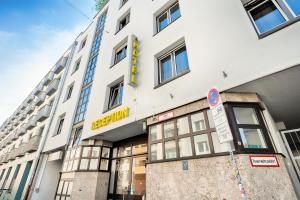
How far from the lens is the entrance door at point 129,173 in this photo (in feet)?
27.7

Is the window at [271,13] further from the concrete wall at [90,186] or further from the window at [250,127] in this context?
the concrete wall at [90,186]

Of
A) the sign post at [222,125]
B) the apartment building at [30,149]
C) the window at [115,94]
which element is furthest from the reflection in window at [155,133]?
the apartment building at [30,149]

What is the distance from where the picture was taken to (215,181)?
14.5ft

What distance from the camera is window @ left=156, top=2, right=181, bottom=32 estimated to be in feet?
29.3

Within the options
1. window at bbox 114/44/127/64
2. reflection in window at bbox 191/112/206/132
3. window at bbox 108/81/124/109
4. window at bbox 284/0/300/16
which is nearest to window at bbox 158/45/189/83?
reflection in window at bbox 191/112/206/132

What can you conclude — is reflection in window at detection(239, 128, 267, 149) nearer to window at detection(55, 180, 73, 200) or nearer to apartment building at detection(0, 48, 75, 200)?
window at detection(55, 180, 73, 200)

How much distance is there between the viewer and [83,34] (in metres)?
20.1

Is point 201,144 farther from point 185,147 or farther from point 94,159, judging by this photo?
point 94,159

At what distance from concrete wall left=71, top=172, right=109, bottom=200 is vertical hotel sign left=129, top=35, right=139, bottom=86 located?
572 cm

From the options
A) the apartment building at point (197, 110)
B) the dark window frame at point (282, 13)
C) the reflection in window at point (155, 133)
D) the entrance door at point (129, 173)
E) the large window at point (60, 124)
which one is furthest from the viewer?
the large window at point (60, 124)

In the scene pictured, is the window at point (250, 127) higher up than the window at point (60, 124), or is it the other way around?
the window at point (60, 124)

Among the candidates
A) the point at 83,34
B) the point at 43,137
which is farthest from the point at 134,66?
the point at 83,34

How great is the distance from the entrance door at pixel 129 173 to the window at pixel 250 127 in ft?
17.2

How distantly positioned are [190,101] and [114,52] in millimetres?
8344
